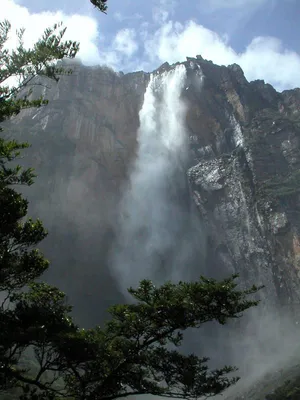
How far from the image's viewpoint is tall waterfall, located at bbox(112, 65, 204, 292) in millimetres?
37750

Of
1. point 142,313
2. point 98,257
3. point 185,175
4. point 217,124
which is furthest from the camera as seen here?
point 217,124

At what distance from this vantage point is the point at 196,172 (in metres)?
42.1

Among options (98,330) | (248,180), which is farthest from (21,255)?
(248,180)

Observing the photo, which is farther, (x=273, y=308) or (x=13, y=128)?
(x=13, y=128)

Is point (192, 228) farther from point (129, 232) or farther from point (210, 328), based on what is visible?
point (210, 328)

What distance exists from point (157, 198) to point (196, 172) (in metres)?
5.62

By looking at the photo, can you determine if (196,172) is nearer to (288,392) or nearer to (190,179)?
(190,179)

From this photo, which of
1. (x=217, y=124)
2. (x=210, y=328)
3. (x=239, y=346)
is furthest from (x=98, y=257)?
Answer: (x=217, y=124)

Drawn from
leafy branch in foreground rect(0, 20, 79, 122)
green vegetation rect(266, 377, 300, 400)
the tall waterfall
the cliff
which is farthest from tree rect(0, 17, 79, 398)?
the tall waterfall

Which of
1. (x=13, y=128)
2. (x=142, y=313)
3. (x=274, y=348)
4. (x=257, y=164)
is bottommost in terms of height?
(x=142, y=313)

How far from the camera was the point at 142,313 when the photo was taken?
723 centimetres

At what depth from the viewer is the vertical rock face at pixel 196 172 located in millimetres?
34969

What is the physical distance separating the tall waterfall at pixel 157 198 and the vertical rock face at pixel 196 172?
4.57 feet

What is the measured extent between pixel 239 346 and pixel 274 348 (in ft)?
11.5
